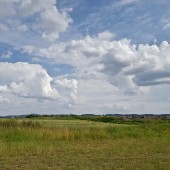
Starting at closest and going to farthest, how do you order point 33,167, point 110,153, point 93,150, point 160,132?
point 33,167 < point 110,153 < point 93,150 < point 160,132

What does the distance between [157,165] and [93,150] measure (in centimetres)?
464

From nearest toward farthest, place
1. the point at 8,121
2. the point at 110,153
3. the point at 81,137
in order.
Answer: the point at 110,153
the point at 81,137
the point at 8,121

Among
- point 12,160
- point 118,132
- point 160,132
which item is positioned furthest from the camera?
point 160,132

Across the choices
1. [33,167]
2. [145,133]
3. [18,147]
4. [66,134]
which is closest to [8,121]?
[66,134]

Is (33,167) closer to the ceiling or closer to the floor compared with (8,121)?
closer to the floor

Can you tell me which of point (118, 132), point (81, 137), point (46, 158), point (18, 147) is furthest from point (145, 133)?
point (46, 158)

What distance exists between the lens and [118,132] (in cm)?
2522

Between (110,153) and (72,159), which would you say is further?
(110,153)

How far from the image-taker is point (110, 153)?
1488cm

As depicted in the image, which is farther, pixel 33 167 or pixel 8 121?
pixel 8 121

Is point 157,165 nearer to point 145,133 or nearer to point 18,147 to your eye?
point 18,147

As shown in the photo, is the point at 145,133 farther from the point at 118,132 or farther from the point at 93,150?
the point at 93,150

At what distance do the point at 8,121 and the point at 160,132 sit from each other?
12.6 meters

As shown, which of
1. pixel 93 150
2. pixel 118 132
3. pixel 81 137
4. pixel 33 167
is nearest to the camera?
pixel 33 167
